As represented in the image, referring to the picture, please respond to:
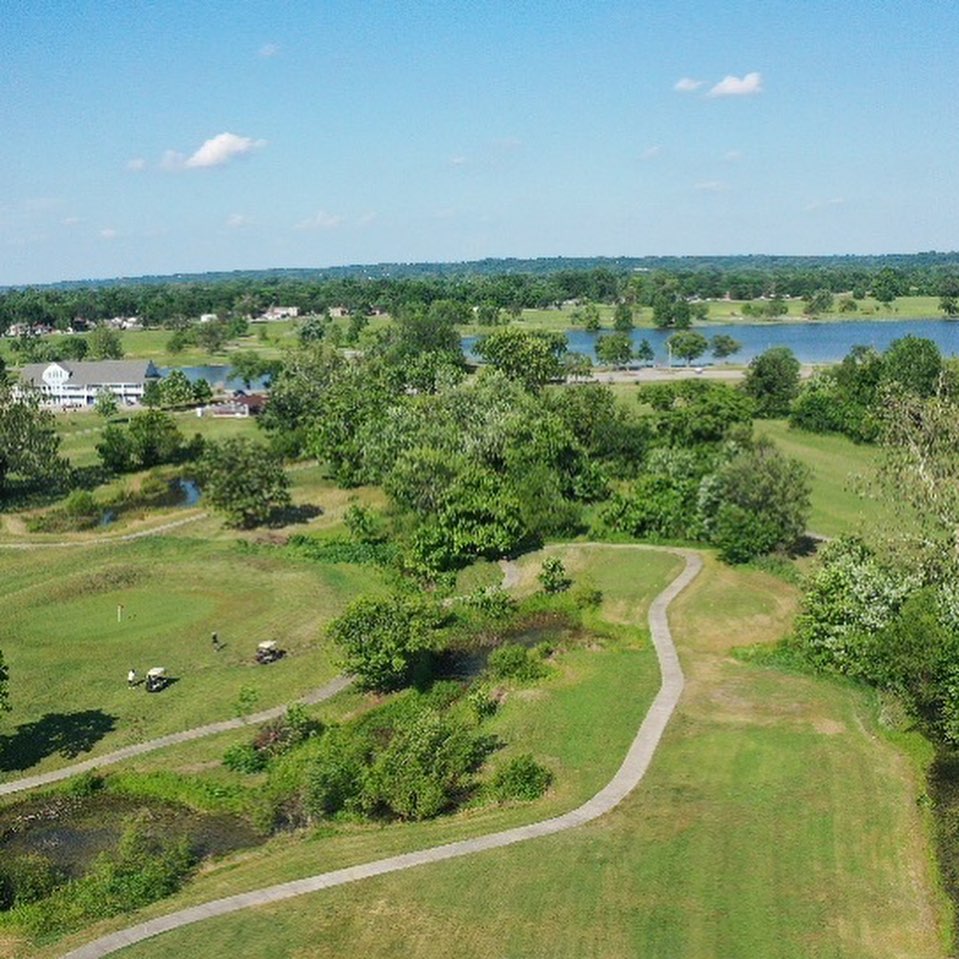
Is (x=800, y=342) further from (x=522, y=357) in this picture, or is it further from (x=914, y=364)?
(x=914, y=364)

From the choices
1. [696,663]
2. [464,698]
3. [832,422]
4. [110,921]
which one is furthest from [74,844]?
[832,422]

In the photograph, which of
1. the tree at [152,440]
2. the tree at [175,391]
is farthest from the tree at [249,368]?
the tree at [152,440]

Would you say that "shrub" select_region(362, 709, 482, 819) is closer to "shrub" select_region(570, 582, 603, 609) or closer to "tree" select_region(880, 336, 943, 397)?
"shrub" select_region(570, 582, 603, 609)

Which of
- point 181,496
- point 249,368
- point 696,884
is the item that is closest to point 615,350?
point 249,368

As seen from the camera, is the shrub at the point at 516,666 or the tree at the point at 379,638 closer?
the tree at the point at 379,638

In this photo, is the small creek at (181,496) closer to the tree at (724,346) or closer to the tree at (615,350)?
the tree at (615,350)
